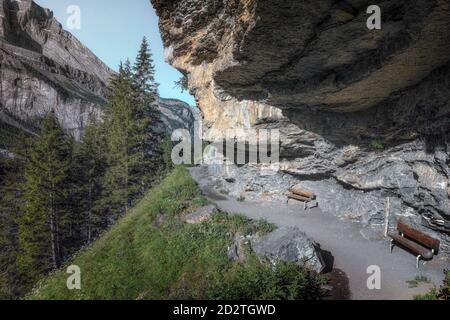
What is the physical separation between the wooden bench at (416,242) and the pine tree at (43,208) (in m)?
24.6

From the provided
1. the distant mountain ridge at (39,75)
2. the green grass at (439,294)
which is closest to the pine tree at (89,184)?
the green grass at (439,294)

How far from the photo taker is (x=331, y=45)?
9.34 m

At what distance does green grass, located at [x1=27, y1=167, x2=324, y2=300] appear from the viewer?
30.5 feet

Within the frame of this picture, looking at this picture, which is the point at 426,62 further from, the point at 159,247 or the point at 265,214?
the point at 159,247

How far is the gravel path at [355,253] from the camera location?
9.25 meters

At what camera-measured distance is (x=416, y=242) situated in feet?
36.7

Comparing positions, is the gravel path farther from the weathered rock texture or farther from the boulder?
the weathered rock texture

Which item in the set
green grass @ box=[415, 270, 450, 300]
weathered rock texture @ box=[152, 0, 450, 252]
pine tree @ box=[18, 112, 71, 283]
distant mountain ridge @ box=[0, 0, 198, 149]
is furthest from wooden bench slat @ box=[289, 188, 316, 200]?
distant mountain ridge @ box=[0, 0, 198, 149]

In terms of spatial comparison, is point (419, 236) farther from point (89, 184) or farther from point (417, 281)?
point (89, 184)

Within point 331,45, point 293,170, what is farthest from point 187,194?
point 331,45

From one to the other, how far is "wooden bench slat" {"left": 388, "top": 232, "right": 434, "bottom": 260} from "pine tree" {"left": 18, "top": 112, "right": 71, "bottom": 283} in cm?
2456

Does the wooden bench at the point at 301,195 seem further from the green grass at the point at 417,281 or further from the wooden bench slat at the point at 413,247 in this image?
the green grass at the point at 417,281

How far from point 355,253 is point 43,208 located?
24.2 metres

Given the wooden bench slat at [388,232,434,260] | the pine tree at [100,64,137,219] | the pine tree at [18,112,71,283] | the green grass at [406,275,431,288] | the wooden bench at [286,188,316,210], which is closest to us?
the green grass at [406,275,431,288]
